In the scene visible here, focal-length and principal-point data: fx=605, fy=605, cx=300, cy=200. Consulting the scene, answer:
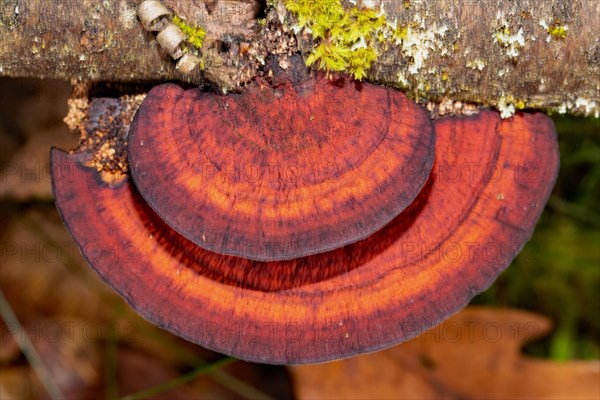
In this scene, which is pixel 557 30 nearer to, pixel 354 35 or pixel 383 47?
pixel 383 47

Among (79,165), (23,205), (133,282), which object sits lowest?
(23,205)

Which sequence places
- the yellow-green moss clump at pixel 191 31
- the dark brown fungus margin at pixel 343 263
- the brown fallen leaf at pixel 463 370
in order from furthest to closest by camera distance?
the brown fallen leaf at pixel 463 370
the dark brown fungus margin at pixel 343 263
the yellow-green moss clump at pixel 191 31

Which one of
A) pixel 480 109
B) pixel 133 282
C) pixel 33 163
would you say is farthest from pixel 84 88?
pixel 33 163

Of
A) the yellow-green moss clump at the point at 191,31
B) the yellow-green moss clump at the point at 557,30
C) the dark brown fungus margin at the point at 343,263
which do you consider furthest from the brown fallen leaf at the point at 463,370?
the yellow-green moss clump at the point at 191,31

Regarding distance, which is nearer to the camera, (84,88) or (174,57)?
(174,57)

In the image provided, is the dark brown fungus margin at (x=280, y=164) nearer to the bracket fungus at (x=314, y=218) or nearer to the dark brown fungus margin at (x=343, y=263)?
the bracket fungus at (x=314, y=218)

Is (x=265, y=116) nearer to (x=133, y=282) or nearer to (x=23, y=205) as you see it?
(x=133, y=282)

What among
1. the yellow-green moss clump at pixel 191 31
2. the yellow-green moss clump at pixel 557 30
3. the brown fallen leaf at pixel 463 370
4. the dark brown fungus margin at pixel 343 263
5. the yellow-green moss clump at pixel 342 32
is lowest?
the brown fallen leaf at pixel 463 370
